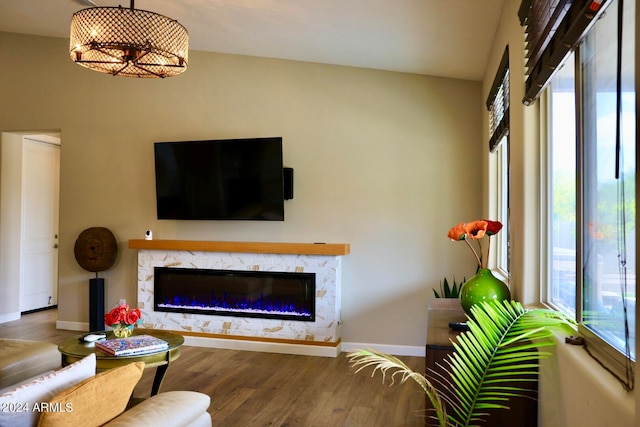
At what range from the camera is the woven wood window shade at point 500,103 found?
323cm

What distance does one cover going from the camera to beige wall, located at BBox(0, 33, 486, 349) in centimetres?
512

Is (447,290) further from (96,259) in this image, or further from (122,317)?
(96,259)

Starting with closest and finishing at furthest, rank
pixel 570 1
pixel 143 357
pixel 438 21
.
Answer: pixel 570 1 → pixel 143 357 → pixel 438 21

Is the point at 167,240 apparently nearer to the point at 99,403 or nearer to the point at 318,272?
the point at 318,272

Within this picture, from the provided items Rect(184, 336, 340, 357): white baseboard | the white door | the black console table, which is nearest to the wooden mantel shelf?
Rect(184, 336, 340, 357): white baseboard

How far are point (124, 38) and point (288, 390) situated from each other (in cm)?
270

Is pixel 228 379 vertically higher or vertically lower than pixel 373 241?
lower

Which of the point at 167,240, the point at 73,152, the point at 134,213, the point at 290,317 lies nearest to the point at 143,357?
the point at 290,317

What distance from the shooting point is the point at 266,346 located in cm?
521

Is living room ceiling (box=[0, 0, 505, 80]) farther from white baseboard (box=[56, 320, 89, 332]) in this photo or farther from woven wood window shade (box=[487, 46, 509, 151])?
white baseboard (box=[56, 320, 89, 332])

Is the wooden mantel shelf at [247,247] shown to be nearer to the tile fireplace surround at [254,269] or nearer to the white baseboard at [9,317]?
the tile fireplace surround at [254,269]

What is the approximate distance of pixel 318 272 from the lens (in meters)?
5.17

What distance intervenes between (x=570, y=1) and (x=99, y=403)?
6.50ft

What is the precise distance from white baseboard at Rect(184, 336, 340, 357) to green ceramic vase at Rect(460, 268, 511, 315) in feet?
8.54
